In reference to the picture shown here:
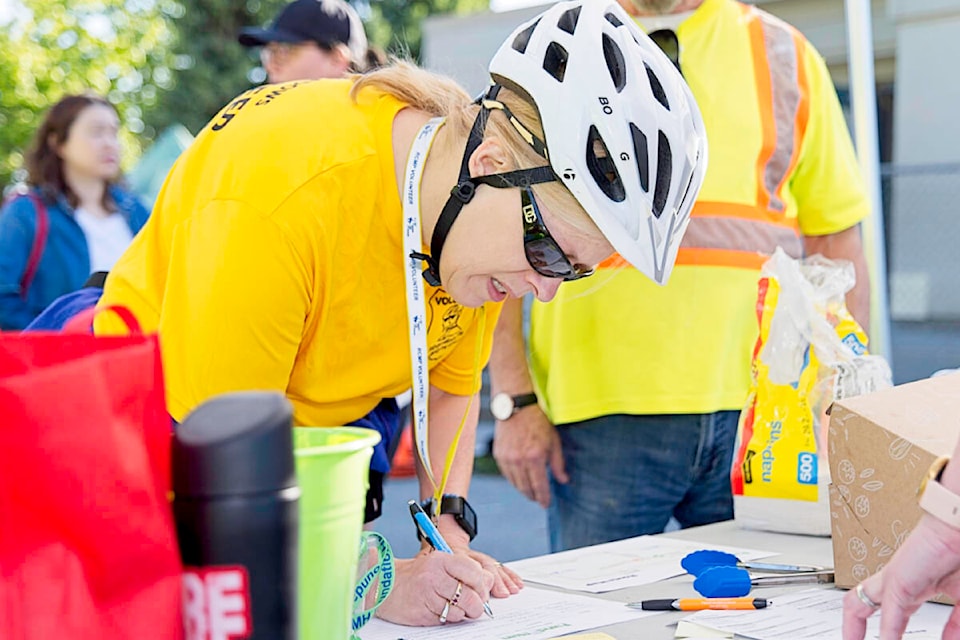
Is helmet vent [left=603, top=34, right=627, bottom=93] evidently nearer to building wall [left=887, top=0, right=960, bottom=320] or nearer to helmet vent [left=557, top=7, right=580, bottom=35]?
helmet vent [left=557, top=7, right=580, bottom=35]

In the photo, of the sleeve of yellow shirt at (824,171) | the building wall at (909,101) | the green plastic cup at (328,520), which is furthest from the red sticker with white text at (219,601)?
the building wall at (909,101)

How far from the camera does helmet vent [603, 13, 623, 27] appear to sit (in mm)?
1641

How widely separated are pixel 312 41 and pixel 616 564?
248cm

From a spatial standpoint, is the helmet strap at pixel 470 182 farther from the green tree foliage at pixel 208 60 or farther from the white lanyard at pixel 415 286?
the green tree foliage at pixel 208 60

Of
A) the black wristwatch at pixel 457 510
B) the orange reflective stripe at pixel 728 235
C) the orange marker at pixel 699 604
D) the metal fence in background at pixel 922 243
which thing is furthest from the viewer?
the metal fence in background at pixel 922 243

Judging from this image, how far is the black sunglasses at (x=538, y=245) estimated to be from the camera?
1.61 metres

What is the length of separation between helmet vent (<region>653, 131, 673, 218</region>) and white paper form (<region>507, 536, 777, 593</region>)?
1.81ft

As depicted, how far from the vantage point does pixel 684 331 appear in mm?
2381

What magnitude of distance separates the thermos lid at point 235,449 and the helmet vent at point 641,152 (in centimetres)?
95

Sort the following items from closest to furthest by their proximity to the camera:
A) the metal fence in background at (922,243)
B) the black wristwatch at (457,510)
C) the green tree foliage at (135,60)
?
1. the black wristwatch at (457,510)
2. the metal fence in background at (922,243)
3. the green tree foliage at (135,60)

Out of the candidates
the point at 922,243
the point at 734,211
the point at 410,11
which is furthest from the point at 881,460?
the point at 410,11

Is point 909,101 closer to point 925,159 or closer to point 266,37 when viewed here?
point 925,159

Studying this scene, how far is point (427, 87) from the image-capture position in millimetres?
1745

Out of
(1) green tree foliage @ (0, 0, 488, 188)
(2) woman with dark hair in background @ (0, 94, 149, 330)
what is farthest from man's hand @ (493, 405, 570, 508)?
(1) green tree foliage @ (0, 0, 488, 188)
